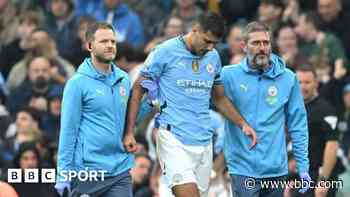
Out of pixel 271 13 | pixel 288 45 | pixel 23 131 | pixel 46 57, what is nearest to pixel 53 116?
pixel 23 131

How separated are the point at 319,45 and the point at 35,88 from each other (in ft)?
12.2

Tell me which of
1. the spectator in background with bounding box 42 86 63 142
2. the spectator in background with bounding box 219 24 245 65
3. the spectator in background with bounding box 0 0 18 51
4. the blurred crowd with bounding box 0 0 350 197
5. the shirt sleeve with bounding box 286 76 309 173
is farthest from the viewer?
the spectator in background with bounding box 0 0 18 51

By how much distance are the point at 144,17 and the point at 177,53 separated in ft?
22.5

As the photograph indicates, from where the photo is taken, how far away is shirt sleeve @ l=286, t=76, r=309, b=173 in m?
11.0

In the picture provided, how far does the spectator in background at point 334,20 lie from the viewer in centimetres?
1619

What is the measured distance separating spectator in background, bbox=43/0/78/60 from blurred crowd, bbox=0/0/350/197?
0.05 ft

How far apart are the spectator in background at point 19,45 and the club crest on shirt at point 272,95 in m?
6.66

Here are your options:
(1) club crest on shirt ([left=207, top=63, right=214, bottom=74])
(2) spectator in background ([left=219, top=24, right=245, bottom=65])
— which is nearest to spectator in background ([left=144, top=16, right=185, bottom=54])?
(2) spectator in background ([left=219, top=24, right=245, bottom=65])

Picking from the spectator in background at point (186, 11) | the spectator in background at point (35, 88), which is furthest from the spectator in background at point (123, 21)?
the spectator in background at point (35, 88)

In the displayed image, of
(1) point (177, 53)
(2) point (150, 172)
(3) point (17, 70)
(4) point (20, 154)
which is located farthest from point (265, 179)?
(3) point (17, 70)

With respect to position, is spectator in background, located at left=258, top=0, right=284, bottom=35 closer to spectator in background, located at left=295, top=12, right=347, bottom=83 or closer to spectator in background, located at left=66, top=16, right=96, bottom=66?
spectator in background, located at left=295, top=12, right=347, bottom=83

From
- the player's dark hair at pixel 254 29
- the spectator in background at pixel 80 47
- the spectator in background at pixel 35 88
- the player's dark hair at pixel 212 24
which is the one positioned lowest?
the spectator in background at pixel 35 88

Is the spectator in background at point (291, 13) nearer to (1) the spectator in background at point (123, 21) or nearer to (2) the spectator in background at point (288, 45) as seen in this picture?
(2) the spectator in background at point (288, 45)

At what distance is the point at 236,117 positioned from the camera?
35.4 ft
